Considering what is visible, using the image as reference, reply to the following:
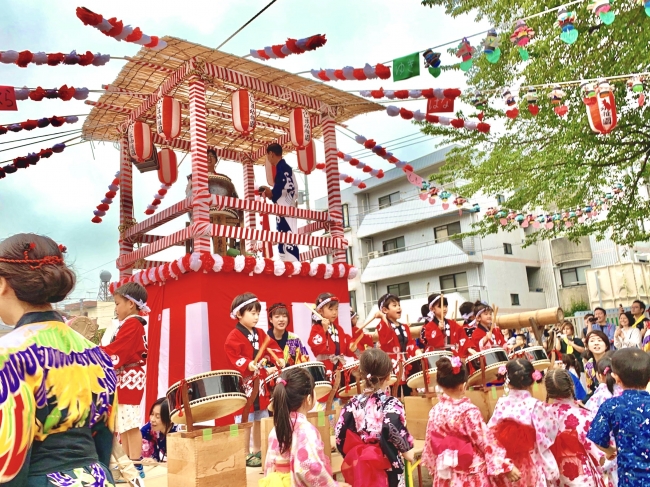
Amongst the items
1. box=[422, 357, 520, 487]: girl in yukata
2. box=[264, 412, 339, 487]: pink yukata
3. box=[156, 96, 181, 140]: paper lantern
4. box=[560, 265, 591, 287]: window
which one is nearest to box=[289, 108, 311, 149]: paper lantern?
box=[156, 96, 181, 140]: paper lantern

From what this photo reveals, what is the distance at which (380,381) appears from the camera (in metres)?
3.79

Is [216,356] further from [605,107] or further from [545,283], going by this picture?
[545,283]

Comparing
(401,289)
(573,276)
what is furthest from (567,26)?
(573,276)

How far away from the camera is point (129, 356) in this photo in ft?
15.4

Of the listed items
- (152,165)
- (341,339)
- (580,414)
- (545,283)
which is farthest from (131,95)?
→ (545,283)

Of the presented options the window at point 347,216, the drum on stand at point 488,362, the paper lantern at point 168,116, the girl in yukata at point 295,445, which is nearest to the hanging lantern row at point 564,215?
the drum on stand at point 488,362

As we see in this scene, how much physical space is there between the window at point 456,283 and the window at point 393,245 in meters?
2.84

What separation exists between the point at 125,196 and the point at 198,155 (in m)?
2.35

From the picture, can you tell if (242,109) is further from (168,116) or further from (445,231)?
(445,231)

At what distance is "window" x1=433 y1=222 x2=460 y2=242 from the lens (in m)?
25.7

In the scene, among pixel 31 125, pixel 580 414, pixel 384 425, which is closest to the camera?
pixel 384 425

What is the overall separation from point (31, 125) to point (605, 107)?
6979 mm

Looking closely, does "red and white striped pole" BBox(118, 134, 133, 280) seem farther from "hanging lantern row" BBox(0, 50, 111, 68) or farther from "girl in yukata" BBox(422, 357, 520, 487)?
"girl in yukata" BBox(422, 357, 520, 487)

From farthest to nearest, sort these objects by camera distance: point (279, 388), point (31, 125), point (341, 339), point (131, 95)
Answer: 1. point (131, 95)
2. point (31, 125)
3. point (341, 339)
4. point (279, 388)
